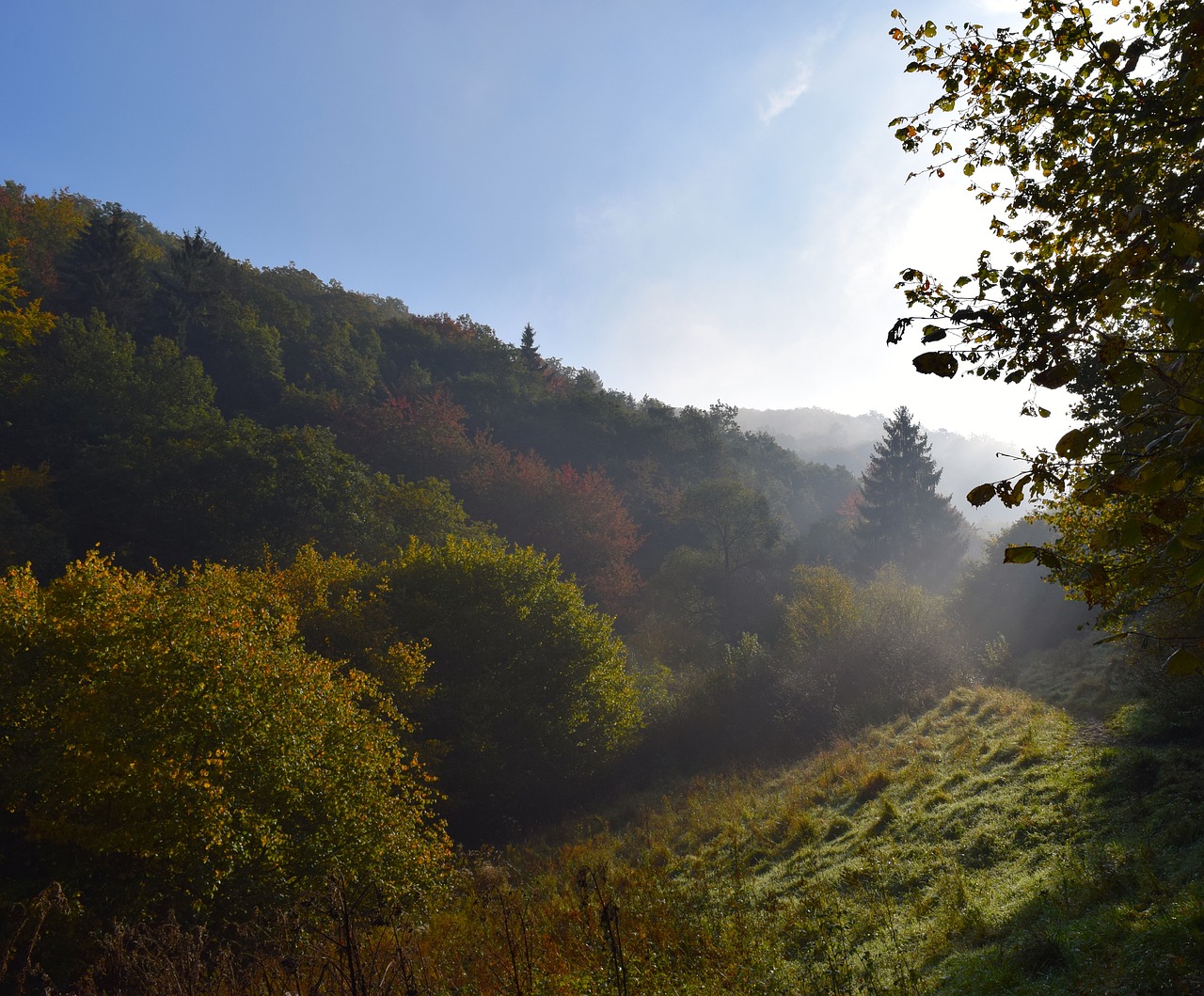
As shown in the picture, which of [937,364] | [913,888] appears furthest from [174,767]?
[937,364]

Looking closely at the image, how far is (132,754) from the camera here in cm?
1095

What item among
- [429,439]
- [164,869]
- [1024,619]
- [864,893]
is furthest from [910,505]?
[164,869]

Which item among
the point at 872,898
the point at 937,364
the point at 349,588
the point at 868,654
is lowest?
the point at 868,654

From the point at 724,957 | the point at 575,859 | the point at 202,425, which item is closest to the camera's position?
the point at 724,957

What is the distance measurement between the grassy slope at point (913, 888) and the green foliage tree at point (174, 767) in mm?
3078

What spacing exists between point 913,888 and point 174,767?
11.8 metres

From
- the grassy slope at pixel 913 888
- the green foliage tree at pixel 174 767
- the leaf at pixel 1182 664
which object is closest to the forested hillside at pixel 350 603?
the green foliage tree at pixel 174 767

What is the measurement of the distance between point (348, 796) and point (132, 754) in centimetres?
381

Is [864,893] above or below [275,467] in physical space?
below

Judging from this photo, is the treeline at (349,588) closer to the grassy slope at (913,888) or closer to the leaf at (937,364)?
the grassy slope at (913,888)

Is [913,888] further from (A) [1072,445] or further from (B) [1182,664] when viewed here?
(A) [1072,445]

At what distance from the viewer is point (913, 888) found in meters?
9.29

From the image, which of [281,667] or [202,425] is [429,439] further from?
[281,667]

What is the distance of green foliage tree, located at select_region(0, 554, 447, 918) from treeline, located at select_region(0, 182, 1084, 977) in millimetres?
64
